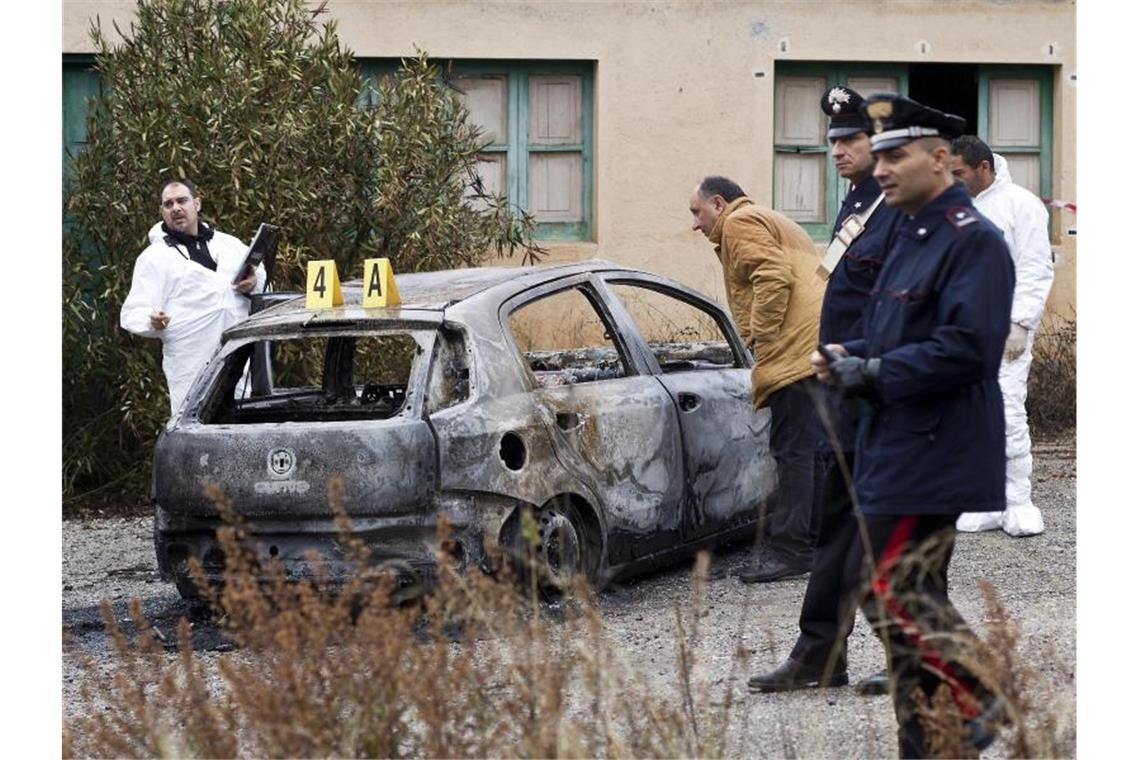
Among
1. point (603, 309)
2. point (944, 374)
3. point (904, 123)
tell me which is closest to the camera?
point (944, 374)

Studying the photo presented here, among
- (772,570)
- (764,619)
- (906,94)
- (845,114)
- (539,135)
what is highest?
(906,94)

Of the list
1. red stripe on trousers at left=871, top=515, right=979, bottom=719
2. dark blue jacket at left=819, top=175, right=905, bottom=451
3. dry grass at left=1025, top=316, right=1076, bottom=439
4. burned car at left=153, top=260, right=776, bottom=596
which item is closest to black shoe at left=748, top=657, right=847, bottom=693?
dark blue jacket at left=819, top=175, right=905, bottom=451

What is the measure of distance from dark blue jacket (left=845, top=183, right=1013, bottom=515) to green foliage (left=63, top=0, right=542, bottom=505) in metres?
6.96

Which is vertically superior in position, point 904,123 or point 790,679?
point 904,123

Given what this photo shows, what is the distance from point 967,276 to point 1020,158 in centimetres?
1114

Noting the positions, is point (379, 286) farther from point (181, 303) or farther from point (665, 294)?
point (181, 303)

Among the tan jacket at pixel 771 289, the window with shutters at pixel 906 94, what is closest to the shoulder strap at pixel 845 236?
the tan jacket at pixel 771 289

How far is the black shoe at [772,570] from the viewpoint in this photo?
29.4 ft

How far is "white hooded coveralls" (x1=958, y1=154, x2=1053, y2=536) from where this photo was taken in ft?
32.1

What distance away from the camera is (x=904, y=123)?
5559 mm

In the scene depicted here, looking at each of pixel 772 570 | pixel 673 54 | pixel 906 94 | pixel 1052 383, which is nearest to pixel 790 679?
pixel 772 570

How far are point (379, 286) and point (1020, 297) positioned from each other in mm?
3394

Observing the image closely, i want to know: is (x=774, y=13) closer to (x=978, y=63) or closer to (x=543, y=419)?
(x=978, y=63)

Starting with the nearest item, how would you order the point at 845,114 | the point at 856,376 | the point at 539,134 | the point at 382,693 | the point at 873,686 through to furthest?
the point at 382,693 < the point at 856,376 < the point at 873,686 < the point at 845,114 < the point at 539,134
